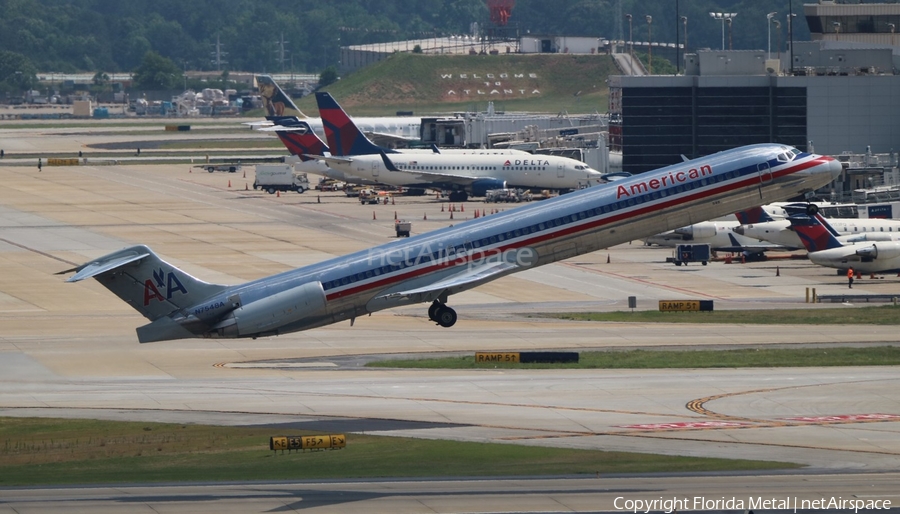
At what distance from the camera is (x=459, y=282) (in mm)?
60469

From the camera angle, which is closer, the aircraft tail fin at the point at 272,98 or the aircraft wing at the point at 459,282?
the aircraft wing at the point at 459,282

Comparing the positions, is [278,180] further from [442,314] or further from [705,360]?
[442,314]

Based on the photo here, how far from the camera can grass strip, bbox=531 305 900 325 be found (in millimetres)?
82000

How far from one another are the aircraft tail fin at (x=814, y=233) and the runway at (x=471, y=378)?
2704 millimetres

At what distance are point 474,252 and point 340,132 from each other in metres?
88.6

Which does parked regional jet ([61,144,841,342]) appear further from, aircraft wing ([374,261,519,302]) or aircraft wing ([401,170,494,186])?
aircraft wing ([401,170,494,186])

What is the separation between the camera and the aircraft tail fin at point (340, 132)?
145875 millimetres

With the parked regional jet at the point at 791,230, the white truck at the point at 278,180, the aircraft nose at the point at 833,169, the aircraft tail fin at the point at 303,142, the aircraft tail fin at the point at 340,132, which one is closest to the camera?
the aircraft nose at the point at 833,169

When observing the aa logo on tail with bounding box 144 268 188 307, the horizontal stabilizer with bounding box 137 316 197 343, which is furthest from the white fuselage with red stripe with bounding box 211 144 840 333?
the horizontal stabilizer with bounding box 137 316 197 343

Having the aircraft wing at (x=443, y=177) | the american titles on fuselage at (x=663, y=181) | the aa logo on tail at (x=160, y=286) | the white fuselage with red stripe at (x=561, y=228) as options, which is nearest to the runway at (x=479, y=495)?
the aa logo on tail at (x=160, y=286)

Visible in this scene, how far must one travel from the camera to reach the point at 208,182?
175m

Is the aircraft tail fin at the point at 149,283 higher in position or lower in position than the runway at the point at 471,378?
higher

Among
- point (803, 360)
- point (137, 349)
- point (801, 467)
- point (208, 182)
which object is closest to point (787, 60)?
point (208, 182)

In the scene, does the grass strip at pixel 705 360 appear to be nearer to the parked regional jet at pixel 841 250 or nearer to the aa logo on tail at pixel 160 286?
the aa logo on tail at pixel 160 286
